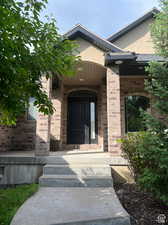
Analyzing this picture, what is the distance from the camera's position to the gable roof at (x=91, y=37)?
5.75 meters

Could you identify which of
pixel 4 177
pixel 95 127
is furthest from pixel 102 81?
pixel 4 177

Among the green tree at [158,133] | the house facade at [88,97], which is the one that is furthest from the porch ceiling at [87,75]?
the green tree at [158,133]

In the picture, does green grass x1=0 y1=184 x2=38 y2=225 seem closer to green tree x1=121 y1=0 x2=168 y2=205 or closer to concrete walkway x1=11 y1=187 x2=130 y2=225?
concrete walkway x1=11 y1=187 x2=130 y2=225

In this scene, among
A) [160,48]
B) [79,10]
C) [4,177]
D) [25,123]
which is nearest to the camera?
[160,48]

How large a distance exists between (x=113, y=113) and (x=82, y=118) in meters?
3.69

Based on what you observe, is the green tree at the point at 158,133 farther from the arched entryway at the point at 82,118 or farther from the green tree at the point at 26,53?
the arched entryway at the point at 82,118

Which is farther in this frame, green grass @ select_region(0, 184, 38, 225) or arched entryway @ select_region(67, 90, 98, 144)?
arched entryway @ select_region(67, 90, 98, 144)

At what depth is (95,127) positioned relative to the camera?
28.9 feet

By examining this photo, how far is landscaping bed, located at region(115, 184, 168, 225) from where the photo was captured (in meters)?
2.80

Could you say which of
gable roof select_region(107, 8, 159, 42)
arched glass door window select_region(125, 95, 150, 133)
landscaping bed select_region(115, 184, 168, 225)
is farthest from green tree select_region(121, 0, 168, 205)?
gable roof select_region(107, 8, 159, 42)

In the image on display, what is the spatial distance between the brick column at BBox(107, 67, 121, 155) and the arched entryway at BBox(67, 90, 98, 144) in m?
3.44

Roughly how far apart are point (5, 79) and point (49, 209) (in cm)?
215

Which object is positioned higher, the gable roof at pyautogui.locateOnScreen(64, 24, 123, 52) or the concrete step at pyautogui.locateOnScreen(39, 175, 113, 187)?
the gable roof at pyautogui.locateOnScreen(64, 24, 123, 52)

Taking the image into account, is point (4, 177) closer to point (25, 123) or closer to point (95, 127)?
point (25, 123)
